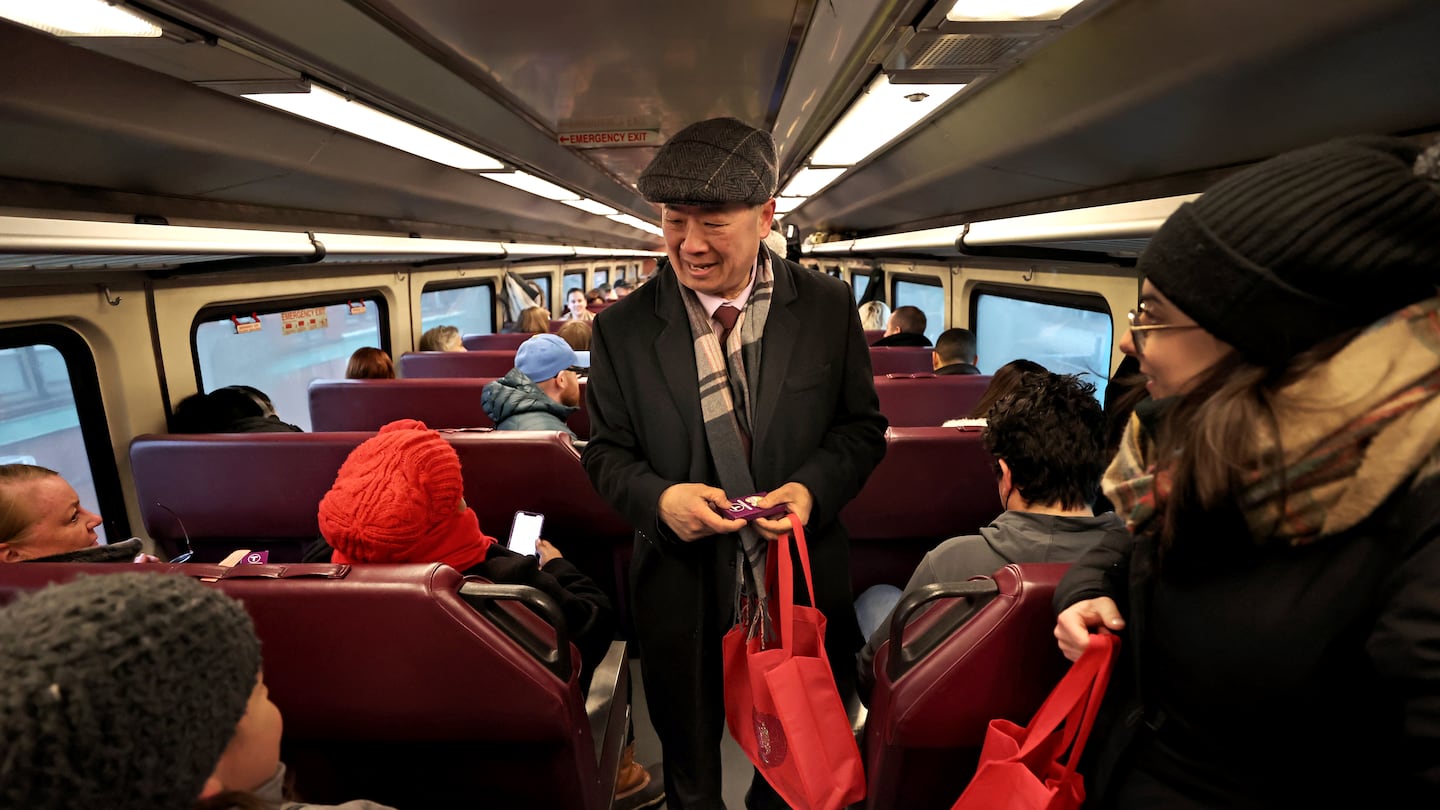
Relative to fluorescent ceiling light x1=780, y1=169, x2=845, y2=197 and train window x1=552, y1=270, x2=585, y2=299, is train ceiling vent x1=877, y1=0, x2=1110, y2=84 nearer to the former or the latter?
fluorescent ceiling light x1=780, y1=169, x2=845, y2=197

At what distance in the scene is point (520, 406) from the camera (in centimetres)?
364

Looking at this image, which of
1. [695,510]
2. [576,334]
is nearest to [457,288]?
[576,334]

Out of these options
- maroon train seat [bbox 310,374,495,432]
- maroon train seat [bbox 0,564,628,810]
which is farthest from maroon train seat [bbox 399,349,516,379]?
maroon train seat [bbox 0,564,628,810]

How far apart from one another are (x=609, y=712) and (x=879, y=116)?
2.85 meters

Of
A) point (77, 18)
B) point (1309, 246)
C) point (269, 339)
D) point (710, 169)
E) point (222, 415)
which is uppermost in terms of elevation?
point (77, 18)

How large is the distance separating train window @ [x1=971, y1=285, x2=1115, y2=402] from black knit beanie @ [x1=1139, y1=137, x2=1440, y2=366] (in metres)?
3.40

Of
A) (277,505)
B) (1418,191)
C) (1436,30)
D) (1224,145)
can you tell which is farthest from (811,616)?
(277,505)

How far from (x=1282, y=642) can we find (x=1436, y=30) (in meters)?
1.46

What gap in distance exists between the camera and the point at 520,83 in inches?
128

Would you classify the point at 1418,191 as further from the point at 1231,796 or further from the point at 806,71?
the point at 806,71

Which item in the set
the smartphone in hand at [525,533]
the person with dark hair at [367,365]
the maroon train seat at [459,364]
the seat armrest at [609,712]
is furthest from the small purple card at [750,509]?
the maroon train seat at [459,364]

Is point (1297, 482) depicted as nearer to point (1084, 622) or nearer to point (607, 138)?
point (1084, 622)

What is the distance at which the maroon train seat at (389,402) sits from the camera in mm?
4680

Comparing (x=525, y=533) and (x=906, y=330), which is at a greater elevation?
(x=906, y=330)
